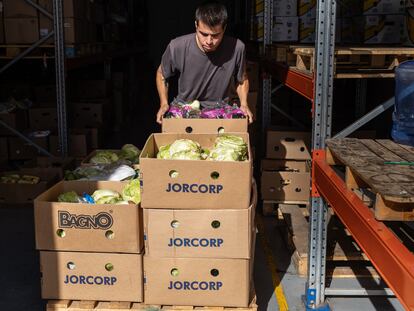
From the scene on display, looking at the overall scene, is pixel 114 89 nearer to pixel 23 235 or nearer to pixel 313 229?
pixel 23 235

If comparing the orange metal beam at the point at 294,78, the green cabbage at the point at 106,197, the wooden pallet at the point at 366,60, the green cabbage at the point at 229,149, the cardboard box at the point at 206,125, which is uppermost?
the wooden pallet at the point at 366,60

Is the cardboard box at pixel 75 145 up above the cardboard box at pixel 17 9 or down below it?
below

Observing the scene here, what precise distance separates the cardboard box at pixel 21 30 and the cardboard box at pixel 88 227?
4038 mm

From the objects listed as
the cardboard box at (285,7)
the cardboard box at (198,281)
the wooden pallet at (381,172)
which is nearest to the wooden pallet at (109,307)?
the cardboard box at (198,281)

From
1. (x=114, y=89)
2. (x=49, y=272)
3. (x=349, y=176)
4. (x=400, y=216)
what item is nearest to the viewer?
(x=400, y=216)

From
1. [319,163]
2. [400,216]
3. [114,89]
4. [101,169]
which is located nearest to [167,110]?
[101,169]

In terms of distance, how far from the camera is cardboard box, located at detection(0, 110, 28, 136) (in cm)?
783

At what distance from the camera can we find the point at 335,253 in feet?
16.6

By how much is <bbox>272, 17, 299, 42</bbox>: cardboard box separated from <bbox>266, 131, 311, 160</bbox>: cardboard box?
164 cm

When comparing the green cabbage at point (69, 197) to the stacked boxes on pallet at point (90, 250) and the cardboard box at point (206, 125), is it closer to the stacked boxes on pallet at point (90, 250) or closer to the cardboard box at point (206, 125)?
the stacked boxes on pallet at point (90, 250)

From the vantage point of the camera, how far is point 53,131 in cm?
816

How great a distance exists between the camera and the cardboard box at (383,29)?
6.59 meters

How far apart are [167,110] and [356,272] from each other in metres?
2.12

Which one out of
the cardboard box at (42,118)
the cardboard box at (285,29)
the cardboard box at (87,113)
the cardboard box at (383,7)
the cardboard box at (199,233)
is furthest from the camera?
the cardboard box at (87,113)
